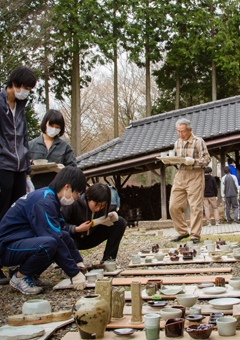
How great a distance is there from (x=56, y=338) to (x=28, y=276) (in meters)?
1.04

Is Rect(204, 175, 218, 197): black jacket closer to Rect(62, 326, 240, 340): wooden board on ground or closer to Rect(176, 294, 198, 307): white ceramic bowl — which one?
Rect(176, 294, 198, 307): white ceramic bowl

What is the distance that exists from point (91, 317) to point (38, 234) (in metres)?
1.19

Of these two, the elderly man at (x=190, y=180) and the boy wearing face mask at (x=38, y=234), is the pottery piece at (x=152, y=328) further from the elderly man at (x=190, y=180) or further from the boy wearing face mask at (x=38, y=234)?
the elderly man at (x=190, y=180)

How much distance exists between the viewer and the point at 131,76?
2378 cm

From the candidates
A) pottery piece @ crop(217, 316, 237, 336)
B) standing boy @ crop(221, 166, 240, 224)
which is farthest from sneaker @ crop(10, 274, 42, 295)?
standing boy @ crop(221, 166, 240, 224)

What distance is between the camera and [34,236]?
9.84 feet

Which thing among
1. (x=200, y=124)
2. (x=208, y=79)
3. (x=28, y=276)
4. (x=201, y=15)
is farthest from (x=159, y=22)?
(x=28, y=276)

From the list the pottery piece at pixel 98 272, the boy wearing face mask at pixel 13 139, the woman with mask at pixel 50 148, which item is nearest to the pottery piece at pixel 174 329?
the pottery piece at pixel 98 272

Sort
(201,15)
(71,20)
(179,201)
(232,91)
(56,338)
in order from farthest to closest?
(232,91) < (201,15) < (71,20) < (179,201) < (56,338)

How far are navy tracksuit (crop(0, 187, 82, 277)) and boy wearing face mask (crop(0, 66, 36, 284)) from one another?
404mm

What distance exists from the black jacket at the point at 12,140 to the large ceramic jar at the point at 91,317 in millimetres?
1790

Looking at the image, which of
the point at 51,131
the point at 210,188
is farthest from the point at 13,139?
the point at 210,188

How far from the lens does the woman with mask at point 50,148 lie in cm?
404

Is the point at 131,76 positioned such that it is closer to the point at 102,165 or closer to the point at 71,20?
the point at 71,20
